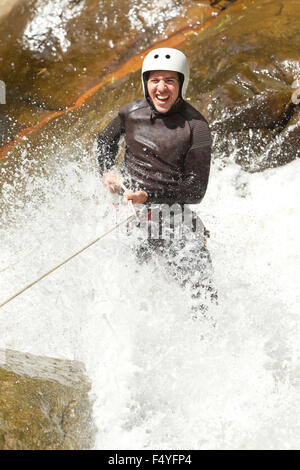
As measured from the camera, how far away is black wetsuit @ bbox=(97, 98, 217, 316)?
2977 millimetres

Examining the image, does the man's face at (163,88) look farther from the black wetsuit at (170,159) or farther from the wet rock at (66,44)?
the wet rock at (66,44)

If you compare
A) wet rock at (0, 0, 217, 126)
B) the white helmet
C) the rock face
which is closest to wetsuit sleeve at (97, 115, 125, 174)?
the white helmet

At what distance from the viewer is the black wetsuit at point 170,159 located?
298cm

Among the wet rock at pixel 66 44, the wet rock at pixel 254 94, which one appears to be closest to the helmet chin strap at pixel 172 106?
the wet rock at pixel 254 94

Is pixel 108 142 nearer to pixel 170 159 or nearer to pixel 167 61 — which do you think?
pixel 170 159

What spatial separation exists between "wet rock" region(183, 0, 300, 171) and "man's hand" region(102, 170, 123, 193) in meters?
1.90

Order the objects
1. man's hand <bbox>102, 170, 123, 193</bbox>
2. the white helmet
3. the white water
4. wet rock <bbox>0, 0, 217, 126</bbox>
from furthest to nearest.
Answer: wet rock <bbox>0, 0, 217, 126</bbox>, man's hand <bbox>102, 170, 123, 193</bbox>, the white water, the white helmet

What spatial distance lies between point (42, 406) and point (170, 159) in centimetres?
192

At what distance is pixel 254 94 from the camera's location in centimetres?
450

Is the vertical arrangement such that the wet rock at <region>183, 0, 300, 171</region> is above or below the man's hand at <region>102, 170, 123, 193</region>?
above

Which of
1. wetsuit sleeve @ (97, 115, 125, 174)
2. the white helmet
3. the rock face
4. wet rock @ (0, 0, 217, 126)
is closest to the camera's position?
the rock face

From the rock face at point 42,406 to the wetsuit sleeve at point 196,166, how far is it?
1.61 metres

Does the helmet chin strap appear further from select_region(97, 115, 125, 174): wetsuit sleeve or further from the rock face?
the rock face

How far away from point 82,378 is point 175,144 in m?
1.91
